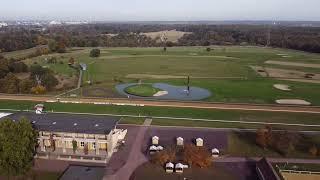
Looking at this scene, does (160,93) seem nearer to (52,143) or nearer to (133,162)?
(133,162)

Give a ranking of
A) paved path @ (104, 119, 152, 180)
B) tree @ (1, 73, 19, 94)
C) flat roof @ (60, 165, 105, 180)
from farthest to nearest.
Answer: tree @ (1, 73, 19, 94), paved path @ (104, 119, 152, 180), flat roof @ (60, 165, 105, 180)

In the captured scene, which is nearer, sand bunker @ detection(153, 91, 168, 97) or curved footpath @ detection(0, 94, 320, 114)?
curved footpath @ detection(0, 94, 320, 114)

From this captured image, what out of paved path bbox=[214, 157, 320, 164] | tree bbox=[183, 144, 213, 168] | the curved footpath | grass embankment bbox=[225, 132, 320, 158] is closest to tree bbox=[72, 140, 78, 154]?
tree bbox=[183, 144, 213, 168]

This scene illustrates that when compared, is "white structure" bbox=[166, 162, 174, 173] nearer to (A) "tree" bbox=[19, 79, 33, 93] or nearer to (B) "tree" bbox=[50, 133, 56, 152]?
(B) "tree" bbox=[50, 133, 56, 152]

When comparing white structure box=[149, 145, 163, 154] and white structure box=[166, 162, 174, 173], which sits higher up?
white structure box=[149, 145, 163, 154]

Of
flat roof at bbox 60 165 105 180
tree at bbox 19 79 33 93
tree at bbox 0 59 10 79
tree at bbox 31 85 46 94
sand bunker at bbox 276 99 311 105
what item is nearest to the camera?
flat roof at bbox 60 165 105 180

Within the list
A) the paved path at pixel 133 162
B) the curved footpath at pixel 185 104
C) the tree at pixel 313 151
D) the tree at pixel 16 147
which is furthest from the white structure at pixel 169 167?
the curved footpath at pixel 185 104
